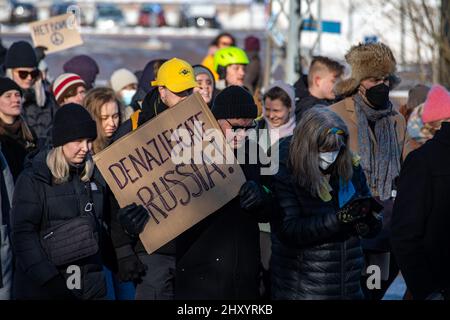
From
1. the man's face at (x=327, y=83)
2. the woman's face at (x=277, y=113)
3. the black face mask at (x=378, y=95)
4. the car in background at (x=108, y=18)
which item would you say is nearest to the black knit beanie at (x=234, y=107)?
the black face mask at (x=378, y=95)

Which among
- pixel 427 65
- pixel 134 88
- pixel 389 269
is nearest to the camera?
pixel 389 269

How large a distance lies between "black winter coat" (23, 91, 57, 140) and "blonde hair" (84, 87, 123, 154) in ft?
5.40

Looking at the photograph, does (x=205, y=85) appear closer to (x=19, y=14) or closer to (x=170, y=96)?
(x=170, y=96)

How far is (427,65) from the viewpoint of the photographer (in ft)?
64.3

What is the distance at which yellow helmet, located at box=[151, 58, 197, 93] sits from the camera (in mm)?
7184

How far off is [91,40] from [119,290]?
43029mm

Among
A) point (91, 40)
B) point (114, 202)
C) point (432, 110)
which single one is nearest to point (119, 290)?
point (114, 202)

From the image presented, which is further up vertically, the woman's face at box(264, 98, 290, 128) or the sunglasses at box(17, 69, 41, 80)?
the sunglasses at box(17, 69, 41, 80)

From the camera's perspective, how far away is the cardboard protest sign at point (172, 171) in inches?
236

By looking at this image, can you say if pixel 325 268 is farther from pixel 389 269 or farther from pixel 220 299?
pixel 389 269

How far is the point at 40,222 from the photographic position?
6.42 meters

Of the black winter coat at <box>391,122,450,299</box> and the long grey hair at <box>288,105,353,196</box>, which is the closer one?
the black winter coat at <box>391,122,450,299</box>

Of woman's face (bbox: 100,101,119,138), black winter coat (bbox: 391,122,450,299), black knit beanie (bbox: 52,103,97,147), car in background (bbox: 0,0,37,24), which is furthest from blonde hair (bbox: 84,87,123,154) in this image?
car in background (bbox: 0,0,37,24)

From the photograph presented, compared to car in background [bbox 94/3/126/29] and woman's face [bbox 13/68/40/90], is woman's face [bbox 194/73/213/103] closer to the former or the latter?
woman's face [bbox 13/68/40/90]
